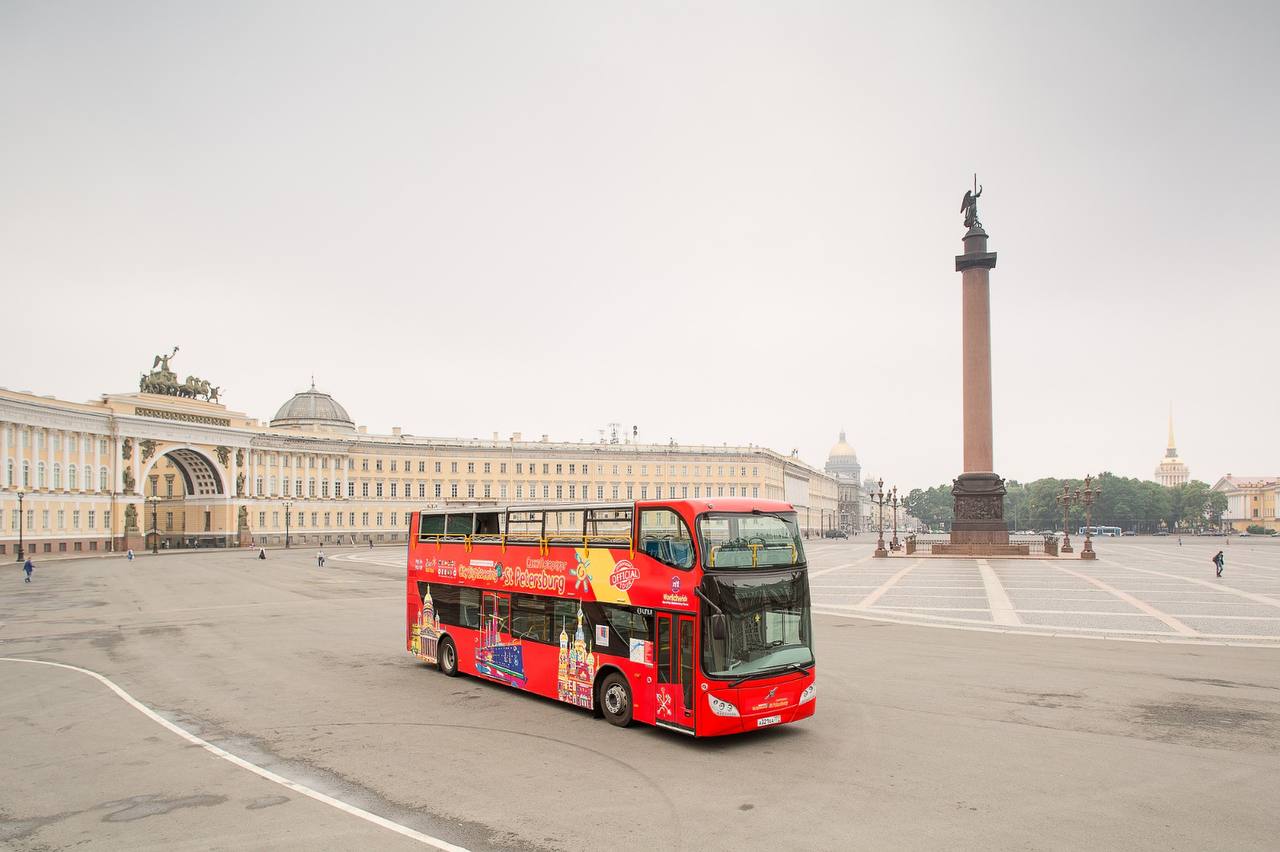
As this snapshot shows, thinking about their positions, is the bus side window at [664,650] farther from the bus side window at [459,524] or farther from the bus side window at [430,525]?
the bus side window at [430,525]

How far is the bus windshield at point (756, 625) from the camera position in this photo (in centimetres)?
1192

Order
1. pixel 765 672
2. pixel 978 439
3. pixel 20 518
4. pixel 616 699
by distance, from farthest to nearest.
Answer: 1. pixel 20 518
2. pixel 978 439
3. pixel 616 699
4. pixel 765 672

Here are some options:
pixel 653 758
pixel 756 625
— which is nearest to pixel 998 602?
pixel 756 625

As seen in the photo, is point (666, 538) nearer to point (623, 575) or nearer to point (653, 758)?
point (623, 575)

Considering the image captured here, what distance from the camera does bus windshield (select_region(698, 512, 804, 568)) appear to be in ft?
40.4

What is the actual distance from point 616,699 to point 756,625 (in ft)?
9.31

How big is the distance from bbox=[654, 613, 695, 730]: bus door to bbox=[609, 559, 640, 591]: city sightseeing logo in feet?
2.59

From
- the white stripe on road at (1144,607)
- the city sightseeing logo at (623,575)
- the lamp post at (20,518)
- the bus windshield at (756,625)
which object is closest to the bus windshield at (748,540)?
the bus windshield at (756,625)

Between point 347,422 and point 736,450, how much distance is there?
56.4 metres

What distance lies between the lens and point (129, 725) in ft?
45.3

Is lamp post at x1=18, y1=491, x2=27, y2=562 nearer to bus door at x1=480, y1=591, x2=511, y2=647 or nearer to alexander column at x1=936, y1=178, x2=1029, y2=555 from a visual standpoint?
bus door at x1=480, y1=591, x2=511, y2=647

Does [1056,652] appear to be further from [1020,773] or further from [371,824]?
[371,824]

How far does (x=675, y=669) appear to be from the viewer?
12.3 meters

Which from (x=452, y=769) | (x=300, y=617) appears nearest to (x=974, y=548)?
(x=300, y=617)
